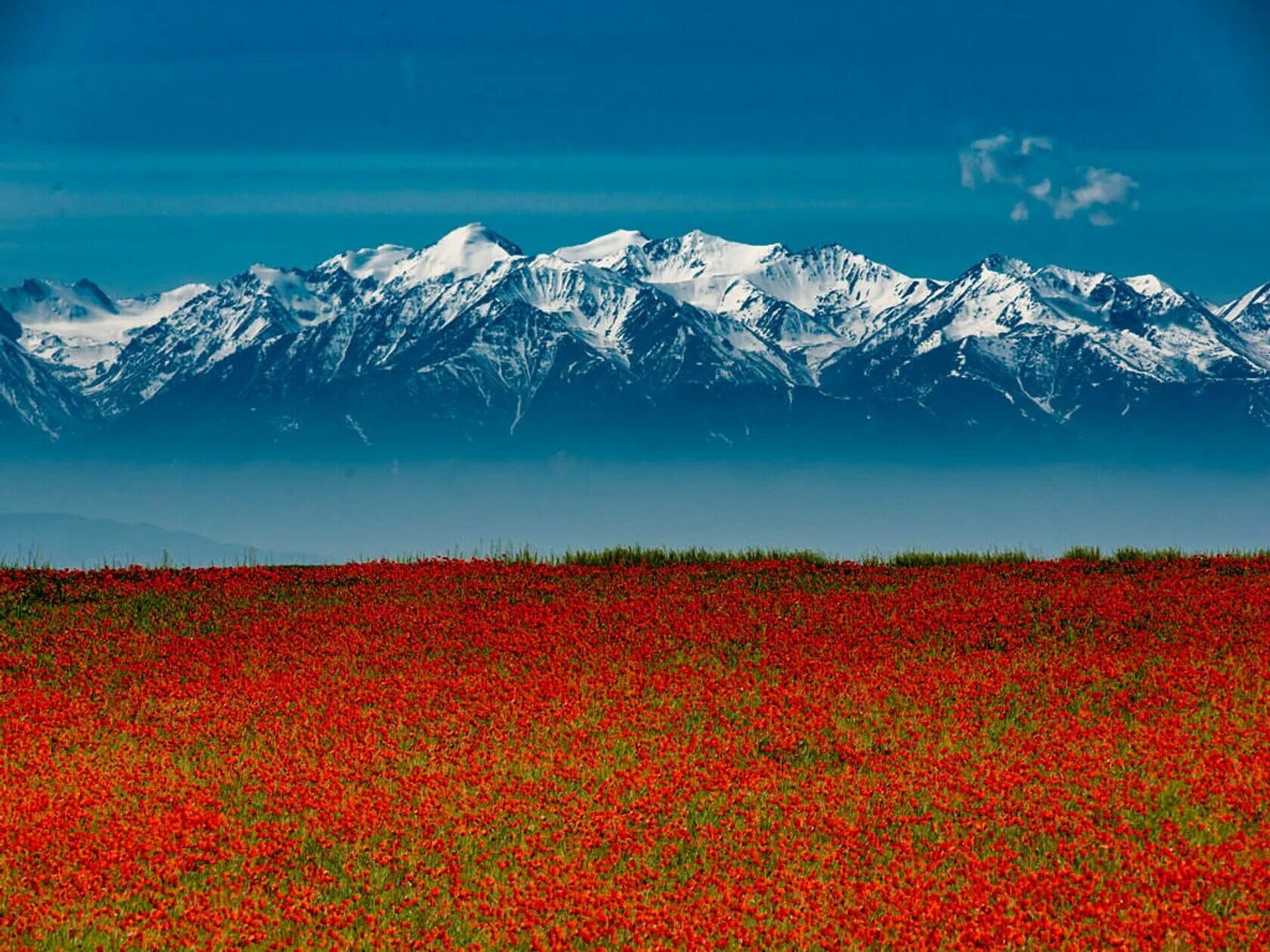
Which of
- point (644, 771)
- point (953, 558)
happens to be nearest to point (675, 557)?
point (953, 558)

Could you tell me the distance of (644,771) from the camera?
57.6 ft

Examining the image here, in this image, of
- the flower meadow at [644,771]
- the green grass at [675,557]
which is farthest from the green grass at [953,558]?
the flower meadow at [644,771]

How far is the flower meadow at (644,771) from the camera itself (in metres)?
13.4

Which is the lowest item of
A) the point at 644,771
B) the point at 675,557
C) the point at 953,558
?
the point at 644,771

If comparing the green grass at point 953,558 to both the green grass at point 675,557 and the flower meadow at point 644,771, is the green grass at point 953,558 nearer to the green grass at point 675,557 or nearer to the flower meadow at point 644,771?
the green grass at point 675,557

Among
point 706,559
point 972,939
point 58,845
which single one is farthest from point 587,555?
point 972,939

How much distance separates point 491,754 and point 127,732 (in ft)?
18.6

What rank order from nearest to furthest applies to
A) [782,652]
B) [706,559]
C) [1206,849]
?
[1206,849], [782,652], [706,559]

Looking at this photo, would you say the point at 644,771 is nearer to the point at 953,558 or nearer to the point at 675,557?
the point at 675,557

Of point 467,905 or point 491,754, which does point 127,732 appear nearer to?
point 491,754

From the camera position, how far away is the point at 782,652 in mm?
24844

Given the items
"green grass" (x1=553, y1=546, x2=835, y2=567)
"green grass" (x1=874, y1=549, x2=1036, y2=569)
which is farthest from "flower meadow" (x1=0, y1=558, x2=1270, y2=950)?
"green grass" (x1=553, y1=546, x2=835, y2=567)

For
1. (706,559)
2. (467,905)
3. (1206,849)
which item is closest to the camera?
(467,905)

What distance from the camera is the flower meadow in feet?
44.1
